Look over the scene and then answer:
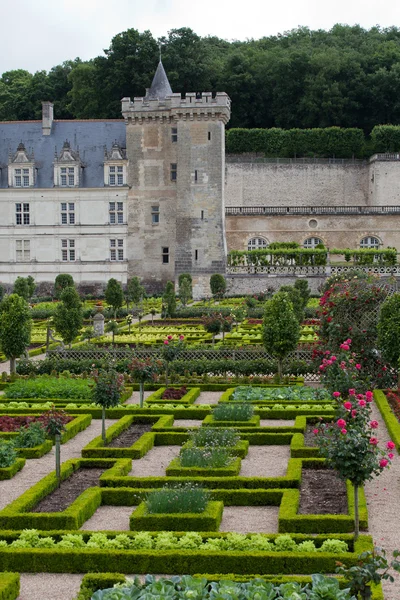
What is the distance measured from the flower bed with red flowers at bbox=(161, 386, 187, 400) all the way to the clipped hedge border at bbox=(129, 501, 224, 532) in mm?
8771

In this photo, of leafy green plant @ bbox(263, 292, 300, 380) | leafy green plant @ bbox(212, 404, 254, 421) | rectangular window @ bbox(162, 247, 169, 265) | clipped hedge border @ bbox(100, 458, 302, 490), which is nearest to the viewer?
clipped hedge border @ bbox(100, 458, 302, 490)

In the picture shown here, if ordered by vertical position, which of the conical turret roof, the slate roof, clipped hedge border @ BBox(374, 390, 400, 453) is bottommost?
clipped hedge border @ BBox(374, 390, 400, 453)

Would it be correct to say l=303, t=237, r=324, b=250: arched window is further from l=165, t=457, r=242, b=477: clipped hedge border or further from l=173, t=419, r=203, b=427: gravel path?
l=165, t=457, r=242, b=477: clipped hedge border

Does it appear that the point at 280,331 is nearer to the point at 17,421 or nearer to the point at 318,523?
the point at 17,421

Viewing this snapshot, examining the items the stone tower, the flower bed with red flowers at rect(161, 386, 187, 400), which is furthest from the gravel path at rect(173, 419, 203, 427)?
the stone tower

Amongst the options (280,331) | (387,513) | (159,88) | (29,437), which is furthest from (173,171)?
(387,513)

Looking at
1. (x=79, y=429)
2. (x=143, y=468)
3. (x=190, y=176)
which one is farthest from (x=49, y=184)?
(x=143, y=468)

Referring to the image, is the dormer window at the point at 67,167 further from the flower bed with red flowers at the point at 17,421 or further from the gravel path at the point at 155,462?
the gravel path at the point at 155,462

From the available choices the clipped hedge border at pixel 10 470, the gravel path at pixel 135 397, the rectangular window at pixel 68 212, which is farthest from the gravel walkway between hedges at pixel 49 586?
the rectangular window at pixel 68 212

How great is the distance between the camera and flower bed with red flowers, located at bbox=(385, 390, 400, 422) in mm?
18016

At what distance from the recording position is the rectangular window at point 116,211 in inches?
1866

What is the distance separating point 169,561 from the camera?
32.7ft

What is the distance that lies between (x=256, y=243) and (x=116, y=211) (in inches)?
354

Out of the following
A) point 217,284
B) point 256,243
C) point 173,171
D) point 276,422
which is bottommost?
point 276,422
